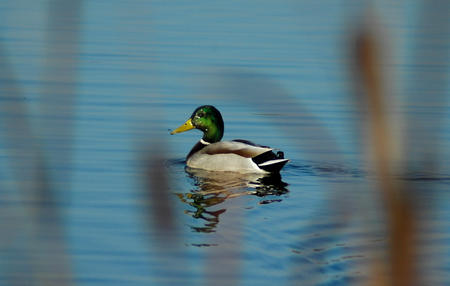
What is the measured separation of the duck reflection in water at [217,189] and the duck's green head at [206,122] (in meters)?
1.04

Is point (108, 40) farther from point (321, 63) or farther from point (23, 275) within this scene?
point (23, 275)

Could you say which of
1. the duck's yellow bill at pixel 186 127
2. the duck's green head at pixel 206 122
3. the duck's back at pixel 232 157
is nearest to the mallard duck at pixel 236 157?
the duck's back at pixel 232 157

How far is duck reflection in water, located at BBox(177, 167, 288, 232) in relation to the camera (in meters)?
7.96

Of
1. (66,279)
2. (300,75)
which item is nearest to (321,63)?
(300,75)

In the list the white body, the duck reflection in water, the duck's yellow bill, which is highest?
the duck's yellow bill

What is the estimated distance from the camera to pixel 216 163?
419 inches

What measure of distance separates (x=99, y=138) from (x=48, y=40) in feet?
29.3

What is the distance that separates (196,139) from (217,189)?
10.1 ft

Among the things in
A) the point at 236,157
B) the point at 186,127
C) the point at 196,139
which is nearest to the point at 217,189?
the point at 236,157

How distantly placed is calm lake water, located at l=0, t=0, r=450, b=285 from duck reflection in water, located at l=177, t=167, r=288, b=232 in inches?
1.4

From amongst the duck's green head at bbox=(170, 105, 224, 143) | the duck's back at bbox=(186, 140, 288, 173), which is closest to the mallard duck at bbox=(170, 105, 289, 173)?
the duck's back at bbox=(186, 140, 288, 173)

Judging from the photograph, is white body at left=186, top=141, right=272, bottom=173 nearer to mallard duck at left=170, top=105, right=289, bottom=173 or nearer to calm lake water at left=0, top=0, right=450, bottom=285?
mallard duck at left=170, top=105, right=289, bottom=173

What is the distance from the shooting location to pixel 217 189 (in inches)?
371

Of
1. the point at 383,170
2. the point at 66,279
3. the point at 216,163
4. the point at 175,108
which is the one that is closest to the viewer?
the point at 383,170
